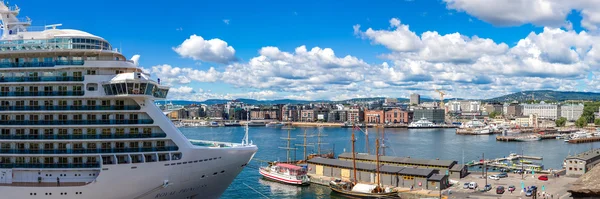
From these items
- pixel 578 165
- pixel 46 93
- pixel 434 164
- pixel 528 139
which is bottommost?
pixel 528 139

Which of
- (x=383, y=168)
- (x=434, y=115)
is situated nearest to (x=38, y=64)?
(x=383, y=168)

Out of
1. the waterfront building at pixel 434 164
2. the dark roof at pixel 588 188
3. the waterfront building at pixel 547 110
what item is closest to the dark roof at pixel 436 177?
the waterfront building at pixel 434 164

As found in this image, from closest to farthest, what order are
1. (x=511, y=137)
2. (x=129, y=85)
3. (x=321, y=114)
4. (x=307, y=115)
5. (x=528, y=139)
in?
(x=129, y=85), (x=528, y=139), (x=511, y=137), (x=321, y=114), (x=307, y=115)

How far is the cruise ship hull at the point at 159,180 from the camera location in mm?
18797

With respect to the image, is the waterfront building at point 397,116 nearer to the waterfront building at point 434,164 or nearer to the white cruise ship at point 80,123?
the waterfront building at point 434,164

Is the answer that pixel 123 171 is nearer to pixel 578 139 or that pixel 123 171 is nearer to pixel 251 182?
pixel 251 182

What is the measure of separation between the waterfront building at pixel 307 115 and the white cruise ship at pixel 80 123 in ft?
557

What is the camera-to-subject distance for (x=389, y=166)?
131 ft

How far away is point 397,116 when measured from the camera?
6973 inches

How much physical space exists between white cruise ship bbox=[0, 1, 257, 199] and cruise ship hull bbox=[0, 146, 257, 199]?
0.14ft

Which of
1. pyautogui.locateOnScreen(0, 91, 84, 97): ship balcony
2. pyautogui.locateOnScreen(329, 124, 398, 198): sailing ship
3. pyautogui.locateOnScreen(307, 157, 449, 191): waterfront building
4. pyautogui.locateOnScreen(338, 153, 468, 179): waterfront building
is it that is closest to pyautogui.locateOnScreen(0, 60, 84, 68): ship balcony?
pyautogui.locateOnScreen(0, 91, 84, 97): ship balcony

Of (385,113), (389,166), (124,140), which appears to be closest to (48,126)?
(124,140)

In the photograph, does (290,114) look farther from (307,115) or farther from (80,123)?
(80,123)

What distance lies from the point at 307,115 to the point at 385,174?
156 meters
